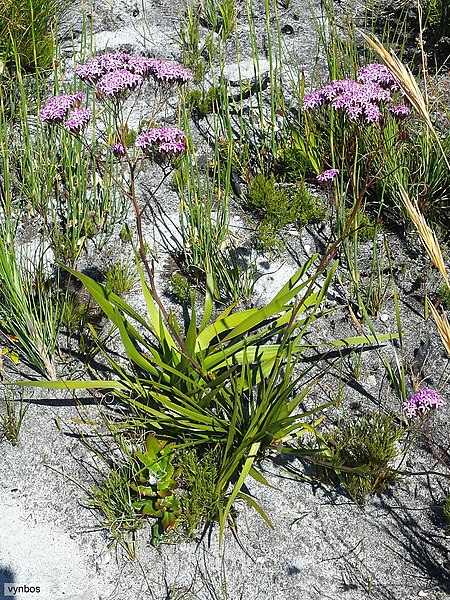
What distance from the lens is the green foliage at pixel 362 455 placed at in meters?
2.78

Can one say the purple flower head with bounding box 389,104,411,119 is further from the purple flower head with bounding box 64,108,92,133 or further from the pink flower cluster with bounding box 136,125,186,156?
the purple flower head with bounding box 64,108,92,133

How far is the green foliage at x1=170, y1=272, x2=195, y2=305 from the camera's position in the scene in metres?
3.55

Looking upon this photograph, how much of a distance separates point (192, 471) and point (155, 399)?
36 centimetres

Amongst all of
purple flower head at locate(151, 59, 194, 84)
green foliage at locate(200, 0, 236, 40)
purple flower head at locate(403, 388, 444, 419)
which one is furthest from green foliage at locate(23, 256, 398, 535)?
green foliage at locate(200, 0, 236, 40)

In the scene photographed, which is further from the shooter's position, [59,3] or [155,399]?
[59,3]

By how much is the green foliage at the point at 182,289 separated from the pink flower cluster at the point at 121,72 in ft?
3.63

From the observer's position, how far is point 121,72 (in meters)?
2.67

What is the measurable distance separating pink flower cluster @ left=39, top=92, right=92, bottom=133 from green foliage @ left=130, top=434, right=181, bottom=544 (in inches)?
53.5

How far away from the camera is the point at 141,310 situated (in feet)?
11.7

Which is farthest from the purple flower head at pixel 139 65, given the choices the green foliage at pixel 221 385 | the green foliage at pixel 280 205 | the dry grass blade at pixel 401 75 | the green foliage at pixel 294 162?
the green foliage at pixel 294 162

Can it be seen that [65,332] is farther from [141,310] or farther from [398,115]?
[398,115]

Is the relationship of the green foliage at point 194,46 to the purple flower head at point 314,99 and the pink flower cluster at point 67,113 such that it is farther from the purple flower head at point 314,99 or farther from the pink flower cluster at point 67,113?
the pink flower cluster at point 67,113

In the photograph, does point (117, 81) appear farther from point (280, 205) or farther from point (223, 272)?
point (280, 205)

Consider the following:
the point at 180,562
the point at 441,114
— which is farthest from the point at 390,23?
the point at 180,562
